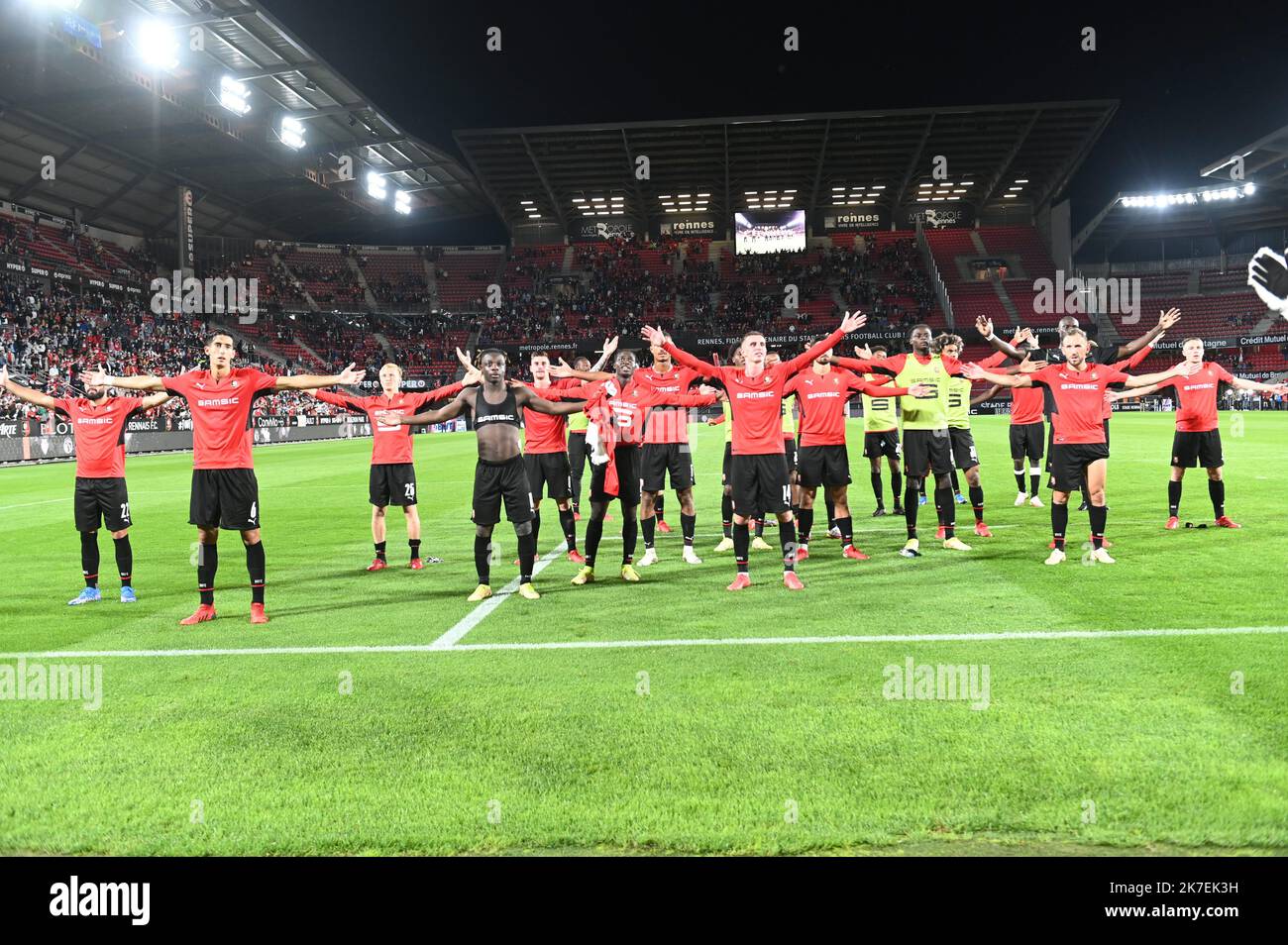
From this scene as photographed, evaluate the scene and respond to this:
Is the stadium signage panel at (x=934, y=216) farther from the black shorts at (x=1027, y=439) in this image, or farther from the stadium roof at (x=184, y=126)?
the black shorts at (x=1027, y=439)

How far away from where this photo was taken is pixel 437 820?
3650mm

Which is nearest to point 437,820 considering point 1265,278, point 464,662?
point 464,662

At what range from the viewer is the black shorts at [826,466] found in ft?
33.7

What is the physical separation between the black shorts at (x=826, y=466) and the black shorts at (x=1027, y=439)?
202 inches

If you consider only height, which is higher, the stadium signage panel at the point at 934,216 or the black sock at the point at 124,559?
the stadium signage panel at the point at 934,216

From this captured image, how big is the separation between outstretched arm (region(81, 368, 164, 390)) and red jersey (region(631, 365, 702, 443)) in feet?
15.6

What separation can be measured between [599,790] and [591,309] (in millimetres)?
68968

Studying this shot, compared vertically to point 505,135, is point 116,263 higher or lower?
lower

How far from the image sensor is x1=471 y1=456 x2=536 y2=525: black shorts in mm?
8438

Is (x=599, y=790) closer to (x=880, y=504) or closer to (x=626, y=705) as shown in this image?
(x=626, y=705)

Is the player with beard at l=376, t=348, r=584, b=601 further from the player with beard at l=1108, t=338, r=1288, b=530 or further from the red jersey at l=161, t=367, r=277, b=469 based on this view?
the player with beard at l=1108, t=338, r=1288, b=530

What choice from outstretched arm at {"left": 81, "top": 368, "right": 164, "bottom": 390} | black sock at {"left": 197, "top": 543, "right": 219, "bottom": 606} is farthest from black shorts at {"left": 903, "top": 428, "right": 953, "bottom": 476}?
Answer: outstretched arm at {"left": 81, "top": 368, "right": 164, "bottom": 390}

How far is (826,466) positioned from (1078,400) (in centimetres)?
268
